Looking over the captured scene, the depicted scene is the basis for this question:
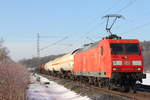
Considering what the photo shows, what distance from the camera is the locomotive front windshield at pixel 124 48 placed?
20.9 m

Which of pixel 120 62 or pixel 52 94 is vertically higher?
pixel 120 62

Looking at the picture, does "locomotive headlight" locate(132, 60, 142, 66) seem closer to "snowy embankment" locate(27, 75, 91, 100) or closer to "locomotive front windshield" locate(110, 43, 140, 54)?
"locomotive front windshield" locate(110, 43, 140, 54)

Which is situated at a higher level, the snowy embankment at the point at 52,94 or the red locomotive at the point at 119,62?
the red locomotive at the point at 119,62

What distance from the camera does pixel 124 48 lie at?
21.0m

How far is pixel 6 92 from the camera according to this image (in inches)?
598

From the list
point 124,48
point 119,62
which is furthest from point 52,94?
point 124,48

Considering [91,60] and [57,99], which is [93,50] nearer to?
[91,60]

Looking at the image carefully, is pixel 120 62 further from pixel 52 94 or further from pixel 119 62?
pixel 52 94

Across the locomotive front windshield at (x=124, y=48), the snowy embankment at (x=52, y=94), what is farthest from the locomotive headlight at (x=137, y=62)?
the snowy embankment at (x=52, y=94)

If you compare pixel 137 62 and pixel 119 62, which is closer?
pixel 119 62

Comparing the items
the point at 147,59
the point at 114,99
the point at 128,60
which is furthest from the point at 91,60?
the point at 147,59

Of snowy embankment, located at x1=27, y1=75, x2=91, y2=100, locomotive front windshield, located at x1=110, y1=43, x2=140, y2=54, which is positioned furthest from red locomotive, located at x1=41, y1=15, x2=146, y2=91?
snowy embankment, located at x1=27, y1=75, x2=91, y2=100

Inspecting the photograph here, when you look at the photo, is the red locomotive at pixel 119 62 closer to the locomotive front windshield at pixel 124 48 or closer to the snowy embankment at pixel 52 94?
the locomotive front windshield at pixel 124 48

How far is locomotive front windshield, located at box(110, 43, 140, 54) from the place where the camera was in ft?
68.6
